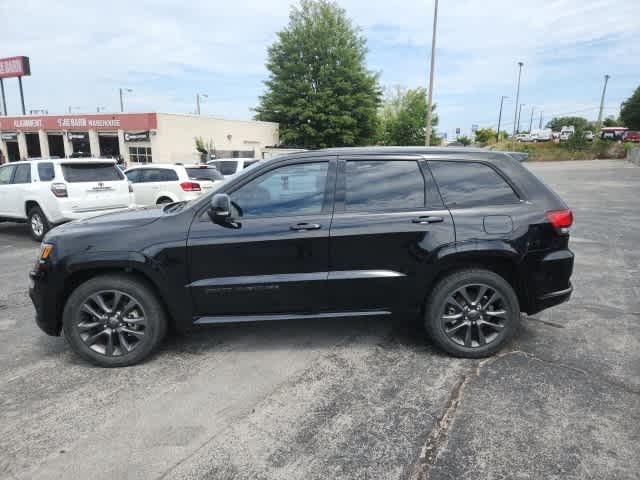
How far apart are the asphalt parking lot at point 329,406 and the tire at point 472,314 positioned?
0.16m

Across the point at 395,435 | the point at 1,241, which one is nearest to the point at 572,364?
the point at 395,435

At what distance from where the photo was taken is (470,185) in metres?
3.54

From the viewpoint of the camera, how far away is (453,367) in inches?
134

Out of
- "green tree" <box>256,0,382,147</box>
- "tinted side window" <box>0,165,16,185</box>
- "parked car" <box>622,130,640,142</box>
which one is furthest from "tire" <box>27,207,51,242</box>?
"parked car" <box>622,130,640,142</box>

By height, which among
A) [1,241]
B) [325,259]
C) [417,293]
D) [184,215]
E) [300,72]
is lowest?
[1,241]

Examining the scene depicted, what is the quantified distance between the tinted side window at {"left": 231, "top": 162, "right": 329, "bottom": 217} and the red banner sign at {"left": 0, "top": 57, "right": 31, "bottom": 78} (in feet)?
169

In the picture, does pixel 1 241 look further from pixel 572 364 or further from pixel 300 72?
pixel 300 72

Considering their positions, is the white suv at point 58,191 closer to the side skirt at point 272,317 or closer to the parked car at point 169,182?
the parked car at point 169,182

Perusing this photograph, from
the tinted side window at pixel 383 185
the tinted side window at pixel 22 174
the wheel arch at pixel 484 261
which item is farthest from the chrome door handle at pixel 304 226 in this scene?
the tinted side window at pixel 22 174

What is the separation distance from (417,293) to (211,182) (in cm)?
888

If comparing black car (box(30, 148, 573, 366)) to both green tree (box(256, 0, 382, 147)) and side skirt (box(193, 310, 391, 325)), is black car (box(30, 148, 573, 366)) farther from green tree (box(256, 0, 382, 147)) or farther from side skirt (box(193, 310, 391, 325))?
green tree (box(256, 0, 382, 147))

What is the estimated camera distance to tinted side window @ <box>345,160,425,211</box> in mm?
3469

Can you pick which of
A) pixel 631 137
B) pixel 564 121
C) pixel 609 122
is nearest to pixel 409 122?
pixel 631 137

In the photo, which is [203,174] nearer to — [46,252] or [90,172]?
[90,172]
